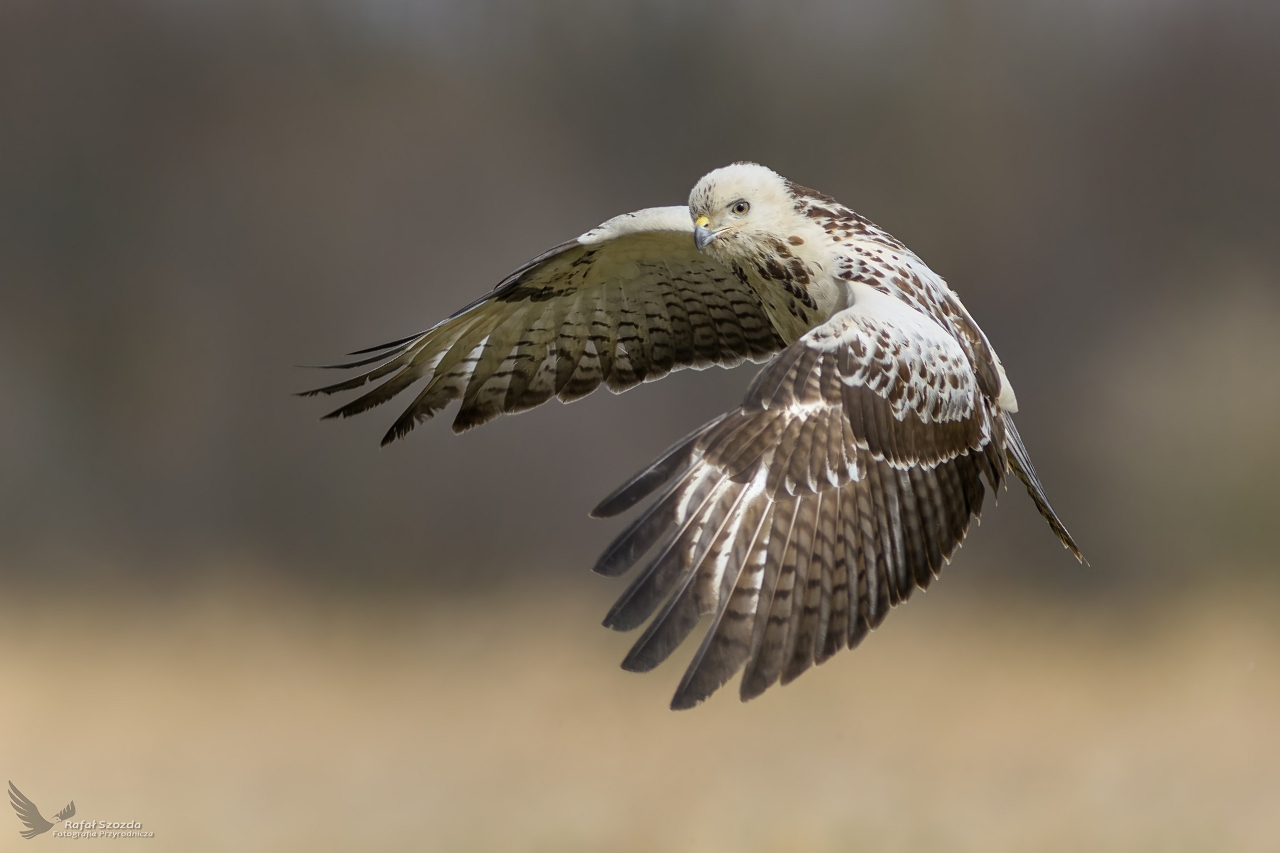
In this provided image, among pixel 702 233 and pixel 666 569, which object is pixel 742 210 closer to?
pixel 702 233

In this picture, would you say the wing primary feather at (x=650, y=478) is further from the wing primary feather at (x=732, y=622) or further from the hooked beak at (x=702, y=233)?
the hooked beak at (x=702, y=233)

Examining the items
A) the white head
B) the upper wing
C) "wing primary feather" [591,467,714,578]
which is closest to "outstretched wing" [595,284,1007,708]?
"wing primary feather" [591,467,714,578]

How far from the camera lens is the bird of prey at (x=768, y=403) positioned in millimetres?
1484

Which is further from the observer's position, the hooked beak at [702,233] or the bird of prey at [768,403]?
the hooked beak at [702,233]

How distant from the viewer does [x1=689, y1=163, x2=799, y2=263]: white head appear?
1997 mm

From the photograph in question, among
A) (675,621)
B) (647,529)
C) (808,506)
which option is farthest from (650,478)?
(808,506)

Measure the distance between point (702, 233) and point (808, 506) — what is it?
629 millimetres

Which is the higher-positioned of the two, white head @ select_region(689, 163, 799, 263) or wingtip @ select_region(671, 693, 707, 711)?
white head @ select_region(689, 163, 799, 263)

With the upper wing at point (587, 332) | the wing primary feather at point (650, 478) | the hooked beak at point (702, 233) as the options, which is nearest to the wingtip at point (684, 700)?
the wing primary feather at point (650, 478)

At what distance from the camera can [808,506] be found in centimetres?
160

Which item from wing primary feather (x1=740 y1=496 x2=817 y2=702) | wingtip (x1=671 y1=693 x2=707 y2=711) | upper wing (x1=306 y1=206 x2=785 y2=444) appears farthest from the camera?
upper wing (x1=306 y1=206 x2=785 y2=444)

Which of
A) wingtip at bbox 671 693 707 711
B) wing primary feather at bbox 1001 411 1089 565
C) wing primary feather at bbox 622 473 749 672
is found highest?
wing primary feather at bbox 622 473 749 672

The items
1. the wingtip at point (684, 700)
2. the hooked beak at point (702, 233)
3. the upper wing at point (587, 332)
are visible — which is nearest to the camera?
the wingtip at point (684, 700)

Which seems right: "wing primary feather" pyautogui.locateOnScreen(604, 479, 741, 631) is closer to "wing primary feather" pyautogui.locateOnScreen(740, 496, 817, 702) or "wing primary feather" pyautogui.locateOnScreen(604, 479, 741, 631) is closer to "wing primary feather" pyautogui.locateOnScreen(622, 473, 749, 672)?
"wing primary feather" pyautogui.locateOnScreen(622, 473, 749, 672)
